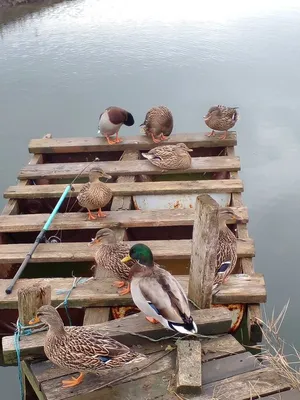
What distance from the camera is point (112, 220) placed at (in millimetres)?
5121

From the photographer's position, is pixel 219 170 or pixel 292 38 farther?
pixel 292 38

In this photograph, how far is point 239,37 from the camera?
45.9 ft

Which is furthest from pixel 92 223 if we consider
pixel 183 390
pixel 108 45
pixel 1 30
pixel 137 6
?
pixel 137 6

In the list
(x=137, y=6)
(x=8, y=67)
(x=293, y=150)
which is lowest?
(x=293, y=150)

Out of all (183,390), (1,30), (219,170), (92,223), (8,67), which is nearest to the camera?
(183,390)

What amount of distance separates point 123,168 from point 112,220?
1.24m

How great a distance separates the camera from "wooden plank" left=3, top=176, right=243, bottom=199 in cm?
568

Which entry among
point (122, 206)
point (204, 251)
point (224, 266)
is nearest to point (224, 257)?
point (224, 266)

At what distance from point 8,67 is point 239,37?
5.78m

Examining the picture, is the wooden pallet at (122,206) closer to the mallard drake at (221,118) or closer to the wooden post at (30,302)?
the mallard drake at (221,118)

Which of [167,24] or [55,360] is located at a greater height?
[167,24]

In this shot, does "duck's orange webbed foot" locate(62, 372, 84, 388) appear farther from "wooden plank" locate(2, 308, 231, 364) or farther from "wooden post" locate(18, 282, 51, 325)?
"wooden post" locate(18, 282, 51, 325)

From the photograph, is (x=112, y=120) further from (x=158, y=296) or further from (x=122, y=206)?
(x=158, y=296)

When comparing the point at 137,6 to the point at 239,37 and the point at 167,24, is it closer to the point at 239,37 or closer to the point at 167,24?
the point at 167,24
